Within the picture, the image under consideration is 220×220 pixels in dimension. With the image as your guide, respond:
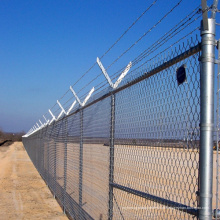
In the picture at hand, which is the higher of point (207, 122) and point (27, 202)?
point (207, 122)

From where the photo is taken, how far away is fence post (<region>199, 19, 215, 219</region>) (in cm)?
217

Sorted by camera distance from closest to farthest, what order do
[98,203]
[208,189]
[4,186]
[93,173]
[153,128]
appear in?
[208,189], [153,128], [98,203], [93,173], [4,186]

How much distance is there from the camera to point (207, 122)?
216 centimetres

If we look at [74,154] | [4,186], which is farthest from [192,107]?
[4,186]

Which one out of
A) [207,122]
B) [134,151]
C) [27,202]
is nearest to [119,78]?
[134,151]

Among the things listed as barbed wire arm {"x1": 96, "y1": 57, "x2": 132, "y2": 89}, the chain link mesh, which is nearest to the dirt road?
the chain link mesh

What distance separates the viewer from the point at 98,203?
513 centimetres

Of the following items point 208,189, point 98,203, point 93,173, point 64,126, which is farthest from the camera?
point 64,126

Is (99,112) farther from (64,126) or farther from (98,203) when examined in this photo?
(64,126)

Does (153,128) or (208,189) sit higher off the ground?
(153,128)

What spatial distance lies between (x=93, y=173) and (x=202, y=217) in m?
3.54

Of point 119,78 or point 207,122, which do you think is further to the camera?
point 119,78

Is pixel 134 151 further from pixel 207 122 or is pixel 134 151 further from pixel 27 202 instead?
pixel 27 202

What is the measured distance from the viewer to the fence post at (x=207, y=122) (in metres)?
2.17
